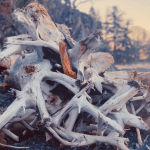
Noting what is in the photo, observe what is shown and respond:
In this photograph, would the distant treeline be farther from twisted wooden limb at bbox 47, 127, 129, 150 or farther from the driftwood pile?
twisted wooden limb at bbox 47, 127, 129, 150

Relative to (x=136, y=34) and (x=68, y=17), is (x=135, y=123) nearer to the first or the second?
(x=136, y=34)

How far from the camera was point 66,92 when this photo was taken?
2.38m

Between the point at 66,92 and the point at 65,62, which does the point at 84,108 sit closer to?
the point at 66,92

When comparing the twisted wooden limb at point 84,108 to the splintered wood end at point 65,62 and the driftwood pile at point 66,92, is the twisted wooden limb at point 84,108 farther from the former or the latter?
the splintered wood end at point 65,62

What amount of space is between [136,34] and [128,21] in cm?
283

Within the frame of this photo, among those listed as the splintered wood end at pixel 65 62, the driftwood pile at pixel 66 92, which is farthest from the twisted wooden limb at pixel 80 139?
the splintered wood end at pixel 65 62

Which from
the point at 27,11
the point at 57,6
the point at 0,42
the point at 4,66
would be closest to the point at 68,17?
the point at 57,6

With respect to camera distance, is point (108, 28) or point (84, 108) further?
point (108, 28)

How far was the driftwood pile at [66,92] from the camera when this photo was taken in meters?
1.84

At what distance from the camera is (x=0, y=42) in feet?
25.7

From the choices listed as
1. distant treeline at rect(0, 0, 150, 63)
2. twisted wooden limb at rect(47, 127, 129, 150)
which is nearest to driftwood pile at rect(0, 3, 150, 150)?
twisted wooden limb at rect(47, 127, 129, 150)

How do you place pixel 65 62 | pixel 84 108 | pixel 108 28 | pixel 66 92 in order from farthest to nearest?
pixel 108 28 < pixel 66 92 < pixel 65 62 < pixel 84 108

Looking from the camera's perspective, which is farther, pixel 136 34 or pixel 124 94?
pixel 136 34

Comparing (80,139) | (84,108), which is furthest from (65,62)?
(80,139)
